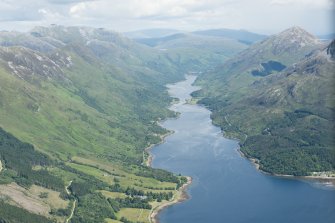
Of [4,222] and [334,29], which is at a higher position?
[4,222]

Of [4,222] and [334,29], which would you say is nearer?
[334,29]
